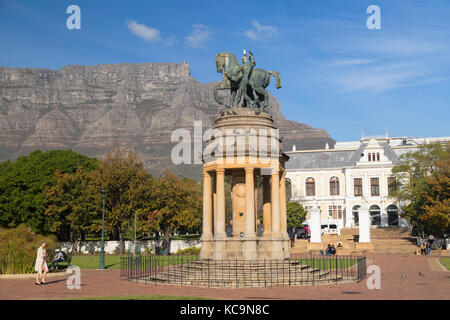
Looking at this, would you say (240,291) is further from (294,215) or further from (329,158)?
(329,158)

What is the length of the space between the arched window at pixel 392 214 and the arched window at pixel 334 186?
35.5 ft

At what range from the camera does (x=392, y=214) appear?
8925cm

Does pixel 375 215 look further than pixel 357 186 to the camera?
No

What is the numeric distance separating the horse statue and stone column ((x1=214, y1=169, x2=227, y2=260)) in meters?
3.92

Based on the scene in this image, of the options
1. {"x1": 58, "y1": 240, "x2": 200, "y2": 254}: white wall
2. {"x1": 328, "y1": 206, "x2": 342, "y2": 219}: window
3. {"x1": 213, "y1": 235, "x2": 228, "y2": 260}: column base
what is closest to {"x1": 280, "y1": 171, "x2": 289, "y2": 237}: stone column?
{"x1": 213, "y1": 235, "x2": 228, "y2": 260}: column base

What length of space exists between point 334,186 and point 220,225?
75.5 m

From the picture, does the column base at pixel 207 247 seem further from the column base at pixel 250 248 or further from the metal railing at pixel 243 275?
the column base at pixel 250 248

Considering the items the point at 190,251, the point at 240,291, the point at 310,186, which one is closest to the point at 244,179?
the point at 240,291

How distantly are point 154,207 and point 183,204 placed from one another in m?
3.84

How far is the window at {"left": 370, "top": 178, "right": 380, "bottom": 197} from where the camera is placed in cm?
9184

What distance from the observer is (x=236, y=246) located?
2411cm

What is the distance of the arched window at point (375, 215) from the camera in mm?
89312
